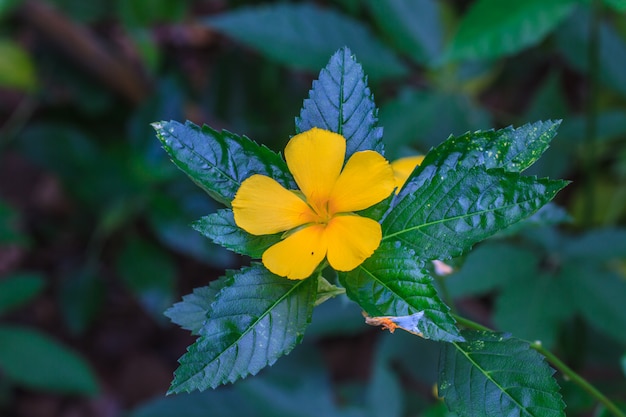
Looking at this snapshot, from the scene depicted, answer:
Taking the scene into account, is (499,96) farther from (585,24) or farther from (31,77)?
(31,77)

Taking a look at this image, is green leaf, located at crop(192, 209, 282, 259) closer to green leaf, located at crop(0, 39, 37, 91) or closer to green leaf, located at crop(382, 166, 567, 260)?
green leaf, located at crop(382, 166, 567, 260)

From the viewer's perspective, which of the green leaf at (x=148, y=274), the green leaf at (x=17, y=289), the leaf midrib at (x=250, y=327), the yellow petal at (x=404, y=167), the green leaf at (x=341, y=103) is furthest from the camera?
the green leaf at (x=148, y=274)

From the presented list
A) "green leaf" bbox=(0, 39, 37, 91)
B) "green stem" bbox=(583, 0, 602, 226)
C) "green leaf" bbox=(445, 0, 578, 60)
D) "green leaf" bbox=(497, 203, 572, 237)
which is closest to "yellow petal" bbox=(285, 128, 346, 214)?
"green leaf" bbox=(497, 203, 572, 237)

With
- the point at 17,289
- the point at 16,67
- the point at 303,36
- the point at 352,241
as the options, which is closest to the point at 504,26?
the point at 303,36

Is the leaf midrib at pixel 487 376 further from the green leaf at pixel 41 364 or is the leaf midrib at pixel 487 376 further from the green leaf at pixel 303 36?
the green leaf at pixel 41 364

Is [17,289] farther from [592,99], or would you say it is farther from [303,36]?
[592,99]

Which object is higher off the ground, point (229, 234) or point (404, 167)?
point (404, 167)

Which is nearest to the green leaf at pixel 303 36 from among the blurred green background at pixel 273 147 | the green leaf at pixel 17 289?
the blurred green background at pixel 273 147

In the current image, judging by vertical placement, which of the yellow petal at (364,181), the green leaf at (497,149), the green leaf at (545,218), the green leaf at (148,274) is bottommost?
the yellow petal at (364,181)

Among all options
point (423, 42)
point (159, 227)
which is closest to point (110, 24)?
point (159, 227)
